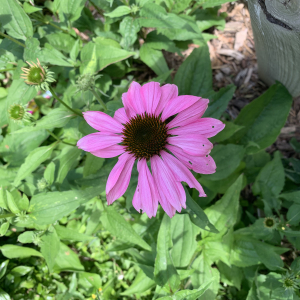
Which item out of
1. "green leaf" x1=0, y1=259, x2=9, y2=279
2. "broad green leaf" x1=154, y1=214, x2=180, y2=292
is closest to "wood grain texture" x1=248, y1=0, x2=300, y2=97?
"broad green leaf" x1=154, y1=214, x2=180, y2=292

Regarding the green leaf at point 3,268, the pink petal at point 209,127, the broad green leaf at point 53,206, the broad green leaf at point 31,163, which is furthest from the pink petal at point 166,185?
the green leaf at point 3,268

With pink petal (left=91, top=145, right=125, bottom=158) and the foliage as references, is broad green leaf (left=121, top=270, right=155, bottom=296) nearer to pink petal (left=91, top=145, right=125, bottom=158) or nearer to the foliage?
the foliage

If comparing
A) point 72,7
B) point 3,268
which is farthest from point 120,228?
point 72,7

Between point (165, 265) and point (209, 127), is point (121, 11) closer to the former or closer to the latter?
point (209, 127)

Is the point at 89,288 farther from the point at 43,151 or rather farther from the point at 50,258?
the point at 43,151

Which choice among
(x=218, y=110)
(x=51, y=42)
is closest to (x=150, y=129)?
(x=218, y=110)
